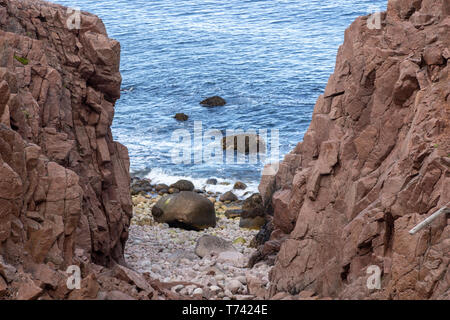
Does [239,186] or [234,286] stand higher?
[234,286]

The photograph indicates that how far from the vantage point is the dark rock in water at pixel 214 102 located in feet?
174

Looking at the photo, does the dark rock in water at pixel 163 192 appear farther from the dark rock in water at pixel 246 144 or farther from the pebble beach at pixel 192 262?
the dark rock in water at pixel 246 144

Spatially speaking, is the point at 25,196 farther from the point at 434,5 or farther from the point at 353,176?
the point at 434,5

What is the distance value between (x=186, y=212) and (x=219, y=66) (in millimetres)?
33363

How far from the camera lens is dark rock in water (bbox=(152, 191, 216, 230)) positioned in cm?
3081

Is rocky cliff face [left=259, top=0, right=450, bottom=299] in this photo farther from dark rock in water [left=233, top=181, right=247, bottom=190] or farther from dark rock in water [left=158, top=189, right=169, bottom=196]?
dark rock in water [left=158, top=189, right=169, bottom=196]

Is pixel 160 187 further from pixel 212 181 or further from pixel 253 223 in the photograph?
pixel 253 223

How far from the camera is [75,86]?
21.7 meters

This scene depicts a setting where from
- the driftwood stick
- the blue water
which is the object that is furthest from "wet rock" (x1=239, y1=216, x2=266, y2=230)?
the driftwood stick

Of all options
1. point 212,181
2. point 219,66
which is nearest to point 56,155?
point 212,181

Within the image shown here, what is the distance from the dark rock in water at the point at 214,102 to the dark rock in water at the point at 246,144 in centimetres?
912

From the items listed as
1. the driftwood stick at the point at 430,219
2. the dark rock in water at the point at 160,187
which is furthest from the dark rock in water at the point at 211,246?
the driftwood stick at the point at 430,219

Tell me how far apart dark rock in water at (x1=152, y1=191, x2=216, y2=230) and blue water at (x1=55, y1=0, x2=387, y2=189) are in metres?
8.70

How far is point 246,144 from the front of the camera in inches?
1732
